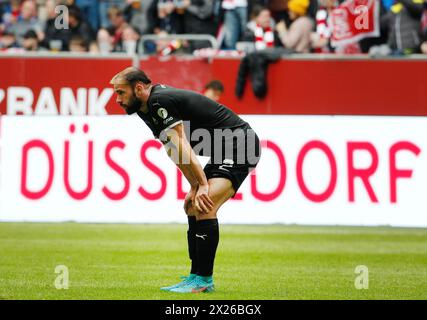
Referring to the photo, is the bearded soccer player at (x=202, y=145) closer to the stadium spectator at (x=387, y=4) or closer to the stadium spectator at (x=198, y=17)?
the stadium spectator at (x=387, y=4)

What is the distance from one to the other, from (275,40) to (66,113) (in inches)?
162

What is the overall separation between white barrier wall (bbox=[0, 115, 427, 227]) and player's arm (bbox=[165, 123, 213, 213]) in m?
6.67

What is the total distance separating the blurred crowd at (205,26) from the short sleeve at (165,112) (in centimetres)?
962

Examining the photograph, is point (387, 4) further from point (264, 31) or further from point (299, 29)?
point (264, 31)

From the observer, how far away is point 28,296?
31.1ft

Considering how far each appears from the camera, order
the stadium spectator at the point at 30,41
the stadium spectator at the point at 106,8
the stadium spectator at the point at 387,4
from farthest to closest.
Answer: the stadium spectator at the point at 106,8 → the stadium spectator at the point at 30,41 → the stadium spectator at the point at 387,4

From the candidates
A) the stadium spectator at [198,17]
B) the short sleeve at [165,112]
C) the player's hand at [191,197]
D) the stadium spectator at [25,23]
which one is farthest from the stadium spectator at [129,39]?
the short sleeve at [165,112]

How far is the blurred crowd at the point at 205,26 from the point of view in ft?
62.9

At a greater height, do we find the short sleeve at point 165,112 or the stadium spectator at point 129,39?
the stadium spectator at point 129,39

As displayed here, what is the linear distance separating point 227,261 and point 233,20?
27.4 ft

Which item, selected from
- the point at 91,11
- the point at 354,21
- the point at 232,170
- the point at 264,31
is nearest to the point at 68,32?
the point at 91,11

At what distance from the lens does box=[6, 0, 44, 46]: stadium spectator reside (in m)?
22.0

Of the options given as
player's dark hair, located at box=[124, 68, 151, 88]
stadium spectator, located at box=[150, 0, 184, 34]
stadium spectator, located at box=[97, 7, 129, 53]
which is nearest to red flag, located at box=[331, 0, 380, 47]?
stadium spectator, located at box=[150, 0, 184, 34]
